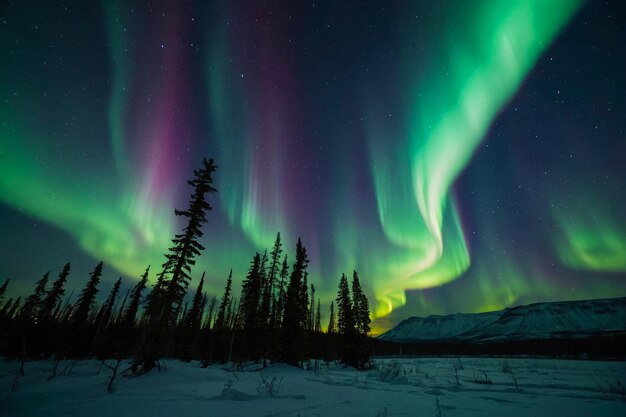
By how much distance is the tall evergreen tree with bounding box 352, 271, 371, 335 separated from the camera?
34.6 m

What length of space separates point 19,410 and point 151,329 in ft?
39.1

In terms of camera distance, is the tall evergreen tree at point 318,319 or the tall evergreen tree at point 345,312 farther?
the tall evergreen tree at point 318,319

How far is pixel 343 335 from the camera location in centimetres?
3450

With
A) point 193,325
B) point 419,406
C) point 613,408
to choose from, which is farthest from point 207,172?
point 193,325

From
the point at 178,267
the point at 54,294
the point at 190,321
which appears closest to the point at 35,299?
the point at 54,294

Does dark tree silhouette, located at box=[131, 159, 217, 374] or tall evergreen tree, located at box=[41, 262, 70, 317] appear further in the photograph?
tall evergreen tree, located at box=[41, 262, 70, 317]

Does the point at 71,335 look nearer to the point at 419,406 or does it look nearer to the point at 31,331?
the point at 31,331

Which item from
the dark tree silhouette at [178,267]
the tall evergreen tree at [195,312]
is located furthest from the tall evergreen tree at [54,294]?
the dark tree silhouette at [178,267]

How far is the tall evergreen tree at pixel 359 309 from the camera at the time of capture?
34.6m

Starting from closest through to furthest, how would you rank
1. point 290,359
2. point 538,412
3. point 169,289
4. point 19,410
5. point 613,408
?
point 19,410 < point 538,412 < point 613,408 < point 169,289 < point 290,359

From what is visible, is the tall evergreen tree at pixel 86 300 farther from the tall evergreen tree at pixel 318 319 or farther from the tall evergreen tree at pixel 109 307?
the tall evergreen tree at pixel 318 319

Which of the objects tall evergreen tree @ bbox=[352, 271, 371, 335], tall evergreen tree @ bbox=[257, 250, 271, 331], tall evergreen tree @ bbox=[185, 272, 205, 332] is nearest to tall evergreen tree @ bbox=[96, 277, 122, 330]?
tall evergreen tree @ bbox=[185, 272, 205, 332]

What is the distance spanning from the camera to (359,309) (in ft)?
119

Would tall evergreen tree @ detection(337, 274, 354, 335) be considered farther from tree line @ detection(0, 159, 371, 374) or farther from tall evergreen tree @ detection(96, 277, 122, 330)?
tall evergreen tree @ detection(96, 277, 122, 330)
